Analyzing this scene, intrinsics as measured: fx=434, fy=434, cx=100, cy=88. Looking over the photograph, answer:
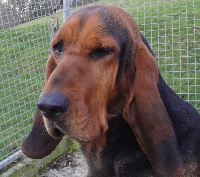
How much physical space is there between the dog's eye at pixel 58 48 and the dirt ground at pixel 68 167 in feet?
7.98

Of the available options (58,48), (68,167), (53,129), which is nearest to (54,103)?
(53,129)

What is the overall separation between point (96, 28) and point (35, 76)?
304 centimetres

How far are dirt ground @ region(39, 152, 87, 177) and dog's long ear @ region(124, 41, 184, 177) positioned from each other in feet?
7.56

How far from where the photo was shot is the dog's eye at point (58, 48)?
2.74m

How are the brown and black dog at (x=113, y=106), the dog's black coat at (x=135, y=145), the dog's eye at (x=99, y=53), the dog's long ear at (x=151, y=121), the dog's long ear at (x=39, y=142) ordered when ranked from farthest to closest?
the dog's long ear at (x=39, y=142) < the dog's black coat at (x=135, y=145) < the dog's long ear at (x=151, y=121) < the dog's eye at (x=99, y=53) < the brown and black dog at (x=113, y=106)

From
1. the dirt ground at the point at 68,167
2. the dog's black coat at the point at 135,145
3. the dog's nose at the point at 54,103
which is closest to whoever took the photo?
the dog's nose at the point at 54,103

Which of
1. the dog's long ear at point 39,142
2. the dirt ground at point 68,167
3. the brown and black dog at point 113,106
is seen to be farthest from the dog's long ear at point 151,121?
the dirt ground at point 68,167

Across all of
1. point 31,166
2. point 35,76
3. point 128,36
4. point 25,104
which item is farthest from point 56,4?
point 128,36

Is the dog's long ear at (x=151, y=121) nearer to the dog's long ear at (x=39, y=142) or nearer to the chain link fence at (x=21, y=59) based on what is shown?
the dog's long ear at (x=39, y=142)

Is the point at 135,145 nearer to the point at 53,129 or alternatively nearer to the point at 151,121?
the point at 151,121

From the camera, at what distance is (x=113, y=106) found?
2.81 m

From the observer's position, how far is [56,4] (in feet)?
18.0

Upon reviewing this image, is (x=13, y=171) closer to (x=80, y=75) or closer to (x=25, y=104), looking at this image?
(x=25, y=104)

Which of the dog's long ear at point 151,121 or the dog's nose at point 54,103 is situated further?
the dog's long ear at point 151,121
